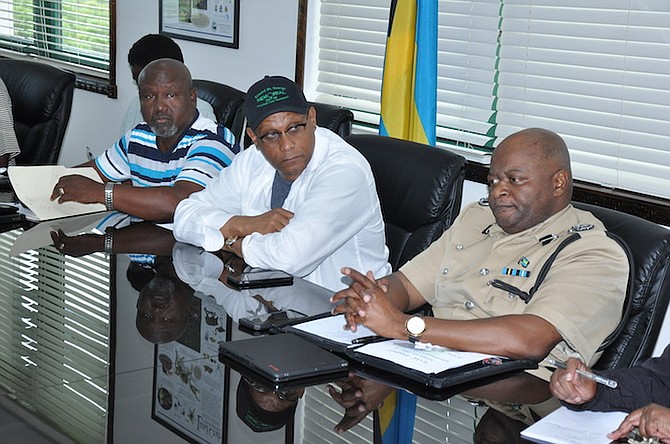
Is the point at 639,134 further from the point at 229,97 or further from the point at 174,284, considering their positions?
the point at 174,284

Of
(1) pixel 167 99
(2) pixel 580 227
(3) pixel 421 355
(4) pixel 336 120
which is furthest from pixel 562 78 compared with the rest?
(3) pixel 421 355

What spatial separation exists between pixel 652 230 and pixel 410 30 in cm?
187

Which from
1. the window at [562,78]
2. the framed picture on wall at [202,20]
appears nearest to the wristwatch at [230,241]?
the window at [562,78]

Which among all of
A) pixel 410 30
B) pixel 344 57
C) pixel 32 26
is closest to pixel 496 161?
pixel 410 30

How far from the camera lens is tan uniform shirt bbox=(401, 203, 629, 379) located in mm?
1995

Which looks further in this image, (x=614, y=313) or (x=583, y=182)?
(x=583, y=182)

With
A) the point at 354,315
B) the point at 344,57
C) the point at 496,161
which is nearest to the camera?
the point at 354,315

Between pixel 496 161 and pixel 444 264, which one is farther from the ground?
pixel 496 161

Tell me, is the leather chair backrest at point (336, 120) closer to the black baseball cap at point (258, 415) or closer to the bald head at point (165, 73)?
the bald head at point (165, 73)

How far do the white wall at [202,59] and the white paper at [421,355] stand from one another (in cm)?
302

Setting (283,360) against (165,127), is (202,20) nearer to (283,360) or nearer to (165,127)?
(165,127)

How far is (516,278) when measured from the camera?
2.21 metres

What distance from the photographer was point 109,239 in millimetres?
2852

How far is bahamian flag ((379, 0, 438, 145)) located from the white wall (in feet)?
3.35
